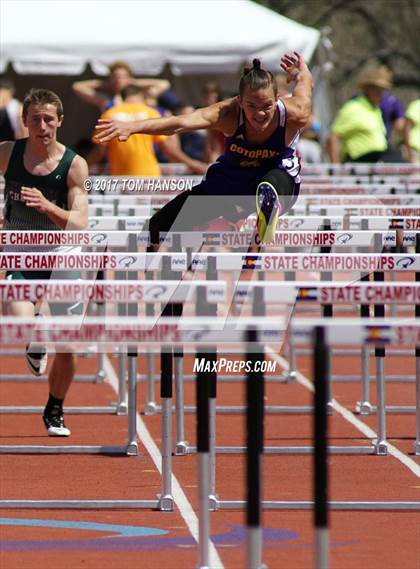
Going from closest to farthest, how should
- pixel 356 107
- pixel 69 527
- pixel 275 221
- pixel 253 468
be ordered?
pixel 253 468 → pixel 69 527 → pixel 275 221 → pixel 356 107

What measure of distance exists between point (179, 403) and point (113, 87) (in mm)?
9435

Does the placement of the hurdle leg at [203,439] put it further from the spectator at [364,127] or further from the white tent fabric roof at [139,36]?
the white tent fabric roof at [139,36]

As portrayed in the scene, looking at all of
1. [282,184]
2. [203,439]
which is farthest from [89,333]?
[282,184]

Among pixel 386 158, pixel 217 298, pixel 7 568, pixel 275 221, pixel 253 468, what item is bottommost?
pixel 7 568

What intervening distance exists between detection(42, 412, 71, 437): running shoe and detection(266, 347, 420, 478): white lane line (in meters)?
1.26

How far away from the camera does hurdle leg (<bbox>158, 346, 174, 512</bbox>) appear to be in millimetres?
7594

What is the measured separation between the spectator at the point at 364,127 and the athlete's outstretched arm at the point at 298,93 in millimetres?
9043

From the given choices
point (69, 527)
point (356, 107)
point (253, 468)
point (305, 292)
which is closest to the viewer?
point (253, 468)

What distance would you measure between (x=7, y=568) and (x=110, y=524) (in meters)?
0.93

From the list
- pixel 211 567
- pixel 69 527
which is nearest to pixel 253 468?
pixel 211 567

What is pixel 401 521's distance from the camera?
754cm

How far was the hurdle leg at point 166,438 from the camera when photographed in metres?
7.59

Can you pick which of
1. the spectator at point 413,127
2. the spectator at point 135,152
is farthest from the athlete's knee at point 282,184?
the spectator at point 413,127

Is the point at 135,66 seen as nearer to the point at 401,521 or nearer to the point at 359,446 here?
the point at 359,446
